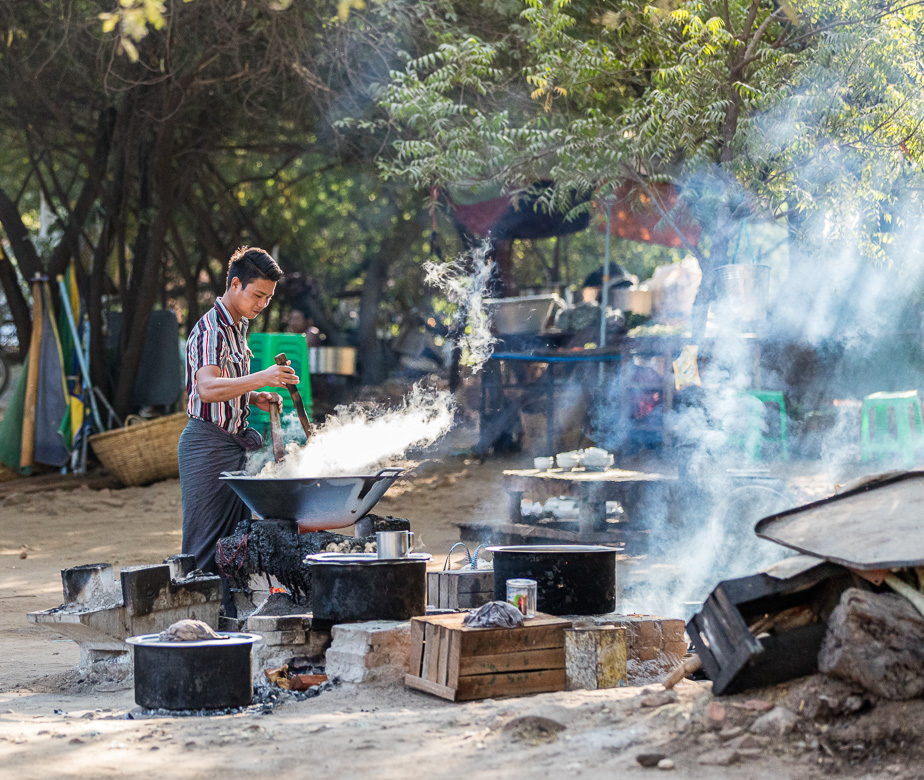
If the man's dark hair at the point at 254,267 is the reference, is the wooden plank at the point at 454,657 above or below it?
below

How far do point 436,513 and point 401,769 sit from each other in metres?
6.48

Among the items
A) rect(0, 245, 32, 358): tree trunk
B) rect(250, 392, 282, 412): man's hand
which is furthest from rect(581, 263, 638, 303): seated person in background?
rect(250, 392, 282, 412): man's hand

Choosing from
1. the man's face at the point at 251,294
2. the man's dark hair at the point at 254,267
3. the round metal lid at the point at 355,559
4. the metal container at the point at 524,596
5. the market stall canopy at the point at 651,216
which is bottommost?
the metal container at the point at 524,596

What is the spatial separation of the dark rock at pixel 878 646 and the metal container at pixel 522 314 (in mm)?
8158

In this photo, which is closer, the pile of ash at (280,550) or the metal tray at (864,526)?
the metal tray at (864,526)

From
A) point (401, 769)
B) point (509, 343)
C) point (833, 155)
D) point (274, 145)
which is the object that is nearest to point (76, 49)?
point (274, 145)

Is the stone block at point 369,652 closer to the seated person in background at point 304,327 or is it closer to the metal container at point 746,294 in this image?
the metal container at point 746,294

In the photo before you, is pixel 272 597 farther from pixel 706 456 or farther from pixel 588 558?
pixel 706 456

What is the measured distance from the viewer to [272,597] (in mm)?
4805

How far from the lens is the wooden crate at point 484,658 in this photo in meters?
3.80

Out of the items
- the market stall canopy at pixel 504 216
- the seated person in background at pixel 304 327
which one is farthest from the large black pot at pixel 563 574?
the seated person in background at pixel 304 327

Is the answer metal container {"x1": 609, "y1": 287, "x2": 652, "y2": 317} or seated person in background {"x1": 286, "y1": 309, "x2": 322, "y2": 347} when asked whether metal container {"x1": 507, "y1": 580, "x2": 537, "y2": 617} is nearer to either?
metal container {"x1": 609, "y1": 287, "x2": 652, "y2": 317}

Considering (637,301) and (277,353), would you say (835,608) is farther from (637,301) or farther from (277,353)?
(637,301)

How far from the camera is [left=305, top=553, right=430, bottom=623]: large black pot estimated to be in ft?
14.0
